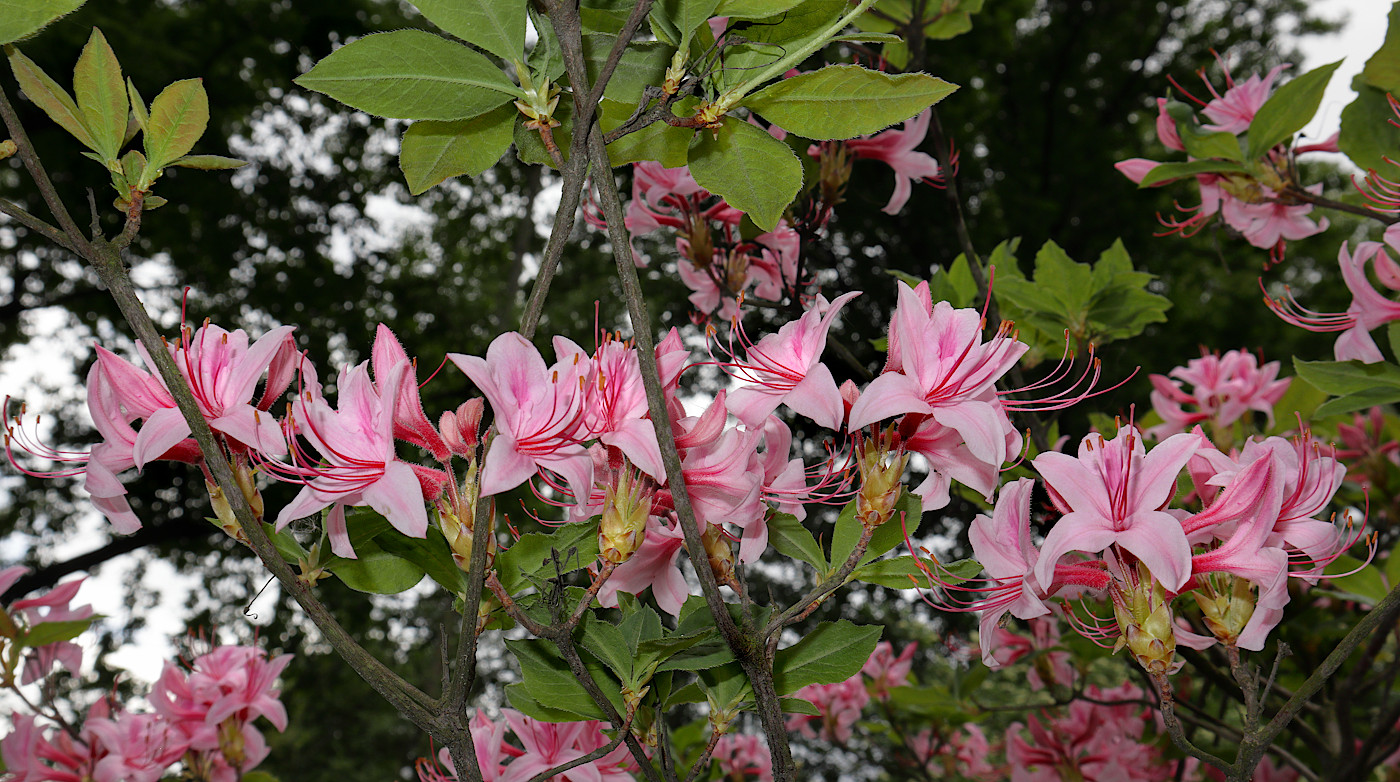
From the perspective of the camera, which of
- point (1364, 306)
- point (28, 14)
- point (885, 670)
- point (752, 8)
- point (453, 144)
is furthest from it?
point (885, 670)

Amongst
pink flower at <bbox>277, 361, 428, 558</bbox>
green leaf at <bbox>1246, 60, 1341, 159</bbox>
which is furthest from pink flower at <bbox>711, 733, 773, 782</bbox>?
pink flower at <bbox>277, 361, 428, 558</bbox>

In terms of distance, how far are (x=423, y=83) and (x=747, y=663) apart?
1.99 ft

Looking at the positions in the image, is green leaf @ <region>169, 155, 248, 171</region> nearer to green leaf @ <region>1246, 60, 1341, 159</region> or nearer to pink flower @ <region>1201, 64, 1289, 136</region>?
green leaf @ <region>1246, 60, 1341, 159</region>

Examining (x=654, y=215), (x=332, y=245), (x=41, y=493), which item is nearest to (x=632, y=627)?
(x=654, y=215)

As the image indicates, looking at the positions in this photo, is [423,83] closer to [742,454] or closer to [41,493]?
[742,454]

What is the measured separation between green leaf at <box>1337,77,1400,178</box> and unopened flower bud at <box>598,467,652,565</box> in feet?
5.67

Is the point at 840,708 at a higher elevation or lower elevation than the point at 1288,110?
lower

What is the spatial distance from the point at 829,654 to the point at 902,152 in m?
1.36

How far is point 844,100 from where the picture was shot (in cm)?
84

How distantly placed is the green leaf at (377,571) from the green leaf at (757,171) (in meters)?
0.50

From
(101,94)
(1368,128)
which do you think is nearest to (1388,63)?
(1368,128)

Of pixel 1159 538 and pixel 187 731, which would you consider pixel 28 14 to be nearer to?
pixel 1159 538

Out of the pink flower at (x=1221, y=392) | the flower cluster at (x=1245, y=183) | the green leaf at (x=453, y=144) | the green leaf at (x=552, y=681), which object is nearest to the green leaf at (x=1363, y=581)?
the flower cluster at (x=1245, y=183)

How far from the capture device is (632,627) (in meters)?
1.00
